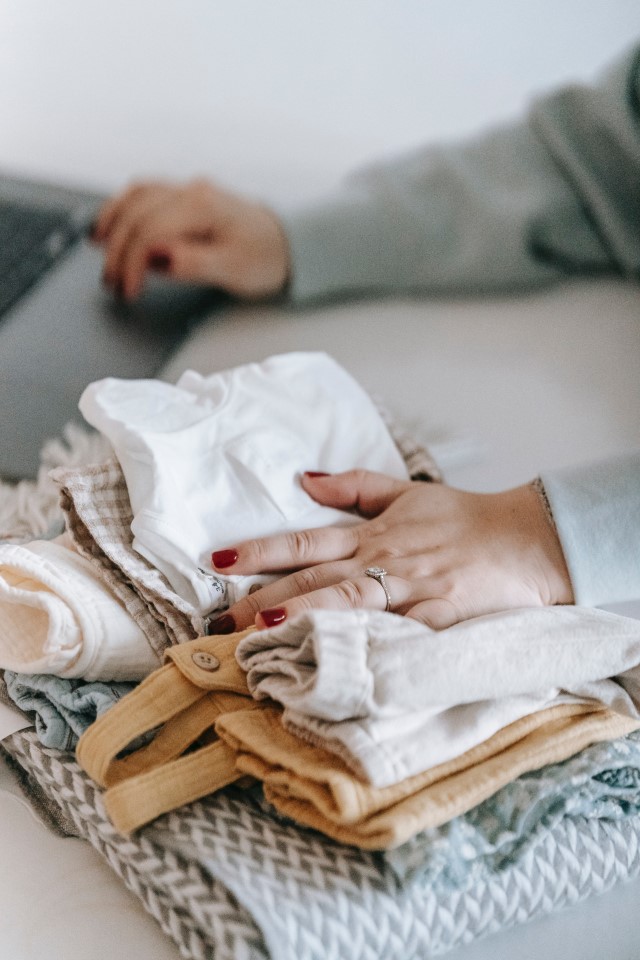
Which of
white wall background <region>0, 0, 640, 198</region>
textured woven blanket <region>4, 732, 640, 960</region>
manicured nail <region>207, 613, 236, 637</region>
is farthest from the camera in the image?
white wall background <region>0, 0, 640, 198</region>

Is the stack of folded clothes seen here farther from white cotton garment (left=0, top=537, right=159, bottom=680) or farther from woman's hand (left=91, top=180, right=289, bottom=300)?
woman's hand (left=91, top=180, right=289, bottom=300)

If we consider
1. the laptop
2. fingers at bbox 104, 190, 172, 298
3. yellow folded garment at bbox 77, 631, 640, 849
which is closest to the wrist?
yellow folded garment at bbox 77, 631, 640, 849

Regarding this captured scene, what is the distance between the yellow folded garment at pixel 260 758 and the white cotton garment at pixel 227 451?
0.21ft

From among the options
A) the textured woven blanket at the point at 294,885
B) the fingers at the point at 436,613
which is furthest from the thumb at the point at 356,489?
the textured woven blanket at the point at 294,885

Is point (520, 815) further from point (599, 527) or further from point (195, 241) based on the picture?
point (195, 241)

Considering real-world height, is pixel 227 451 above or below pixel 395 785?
above

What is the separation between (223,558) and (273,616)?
0.20ft

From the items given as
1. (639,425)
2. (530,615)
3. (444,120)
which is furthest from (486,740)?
(444,120)

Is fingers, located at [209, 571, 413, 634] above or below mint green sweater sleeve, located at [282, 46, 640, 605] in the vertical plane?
below

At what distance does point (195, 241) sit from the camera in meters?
0.97

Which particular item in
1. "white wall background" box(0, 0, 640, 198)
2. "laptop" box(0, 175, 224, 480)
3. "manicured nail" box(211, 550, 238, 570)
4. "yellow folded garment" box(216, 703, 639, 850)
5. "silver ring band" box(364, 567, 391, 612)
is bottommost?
"yellow folded garment" box(216, 703, 639, 850)

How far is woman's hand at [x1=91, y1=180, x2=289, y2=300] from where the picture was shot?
934 mm

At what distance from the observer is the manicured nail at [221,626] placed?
52 centimetres

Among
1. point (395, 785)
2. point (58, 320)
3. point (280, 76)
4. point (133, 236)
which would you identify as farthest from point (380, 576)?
point (280, 76)
